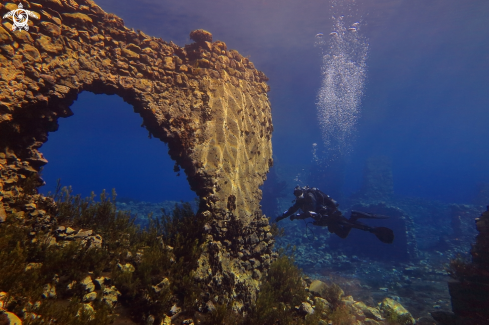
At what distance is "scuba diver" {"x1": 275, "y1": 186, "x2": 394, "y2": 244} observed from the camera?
727 centimetres

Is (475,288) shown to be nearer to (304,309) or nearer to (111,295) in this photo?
(304,309)

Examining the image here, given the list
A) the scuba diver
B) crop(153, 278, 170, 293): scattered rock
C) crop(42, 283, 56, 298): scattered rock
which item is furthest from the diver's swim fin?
crop(42, 283, 56, 298): scattered rock

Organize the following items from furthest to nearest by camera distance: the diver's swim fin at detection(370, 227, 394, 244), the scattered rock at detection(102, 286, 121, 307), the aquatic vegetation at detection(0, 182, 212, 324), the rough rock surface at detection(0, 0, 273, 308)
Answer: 1. the diver's swim fin at detection(370, 227, 394, 244)
2. the rough rock surface at detection(0, 0, 273, 308)
3. the scattered rock at detection(102, 286, 121, 307)
4. the aquatic vegetation at detection(0, 182, 212, 324)

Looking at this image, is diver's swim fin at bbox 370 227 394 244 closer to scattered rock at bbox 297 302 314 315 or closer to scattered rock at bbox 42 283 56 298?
scattered rock at bbox 297 302 314 315

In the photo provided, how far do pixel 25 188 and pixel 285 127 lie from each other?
49573 mm

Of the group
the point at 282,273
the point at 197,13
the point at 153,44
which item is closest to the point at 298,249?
the point at 282,273

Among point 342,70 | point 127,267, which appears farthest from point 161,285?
point 342,70

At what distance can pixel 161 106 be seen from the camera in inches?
219

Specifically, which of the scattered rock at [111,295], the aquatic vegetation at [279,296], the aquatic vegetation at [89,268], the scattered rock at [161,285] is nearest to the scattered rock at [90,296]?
the aquatic vegetation at [89,268]

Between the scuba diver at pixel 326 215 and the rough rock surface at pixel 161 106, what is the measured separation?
1957mm

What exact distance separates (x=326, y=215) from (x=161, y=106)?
680 cm

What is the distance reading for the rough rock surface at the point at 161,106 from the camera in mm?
3879

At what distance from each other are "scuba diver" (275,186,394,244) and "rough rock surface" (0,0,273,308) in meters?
1.96

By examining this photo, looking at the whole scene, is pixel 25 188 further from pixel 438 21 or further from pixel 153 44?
pixel 438 21
